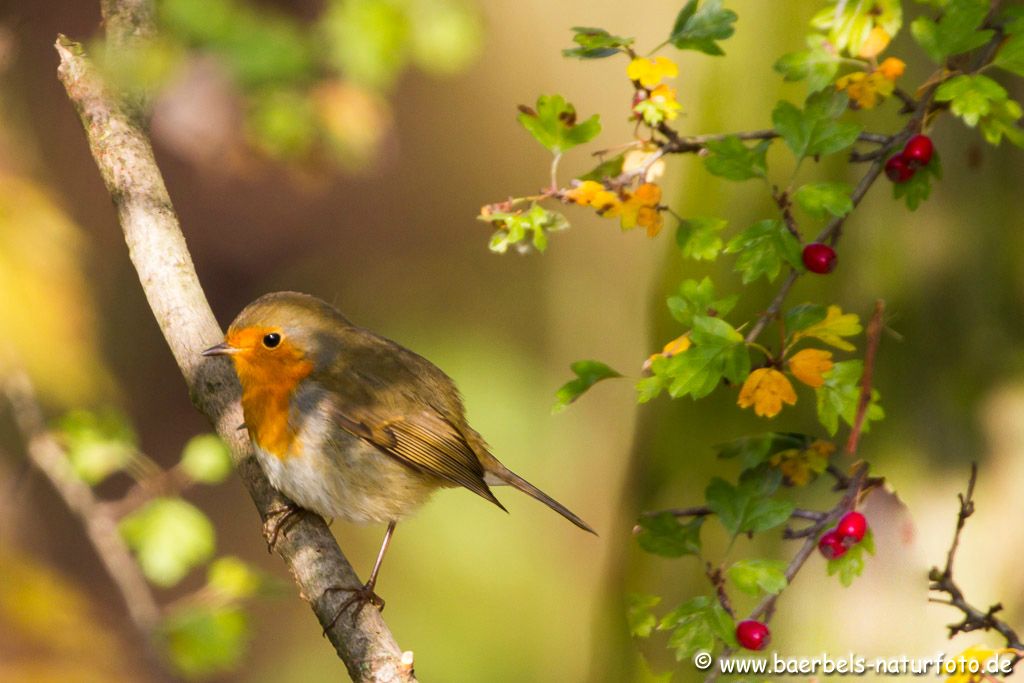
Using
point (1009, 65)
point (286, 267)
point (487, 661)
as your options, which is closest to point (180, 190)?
point (286, 267)

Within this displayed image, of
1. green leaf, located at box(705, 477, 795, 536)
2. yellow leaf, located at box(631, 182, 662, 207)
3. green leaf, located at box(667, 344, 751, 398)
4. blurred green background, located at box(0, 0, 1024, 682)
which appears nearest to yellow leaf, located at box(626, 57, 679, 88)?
yellow leaf, located at box(631, 182, 662, 207)

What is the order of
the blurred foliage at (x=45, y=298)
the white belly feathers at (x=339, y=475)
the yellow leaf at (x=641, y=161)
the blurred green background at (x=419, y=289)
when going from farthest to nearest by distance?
1. the blurred foliage at (x=45, y=298)
2. the blurred green background at (x=419, y=289)
3. the white belly feathers at (x=339, y=475)
4. the yellow leaf at (x=641, y=161)

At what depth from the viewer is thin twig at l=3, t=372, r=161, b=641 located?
8.34 ft

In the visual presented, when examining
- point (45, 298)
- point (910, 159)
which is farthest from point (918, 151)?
point (45, 298)

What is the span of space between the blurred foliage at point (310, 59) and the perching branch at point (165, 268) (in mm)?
52

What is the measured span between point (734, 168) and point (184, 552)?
4.69 feet

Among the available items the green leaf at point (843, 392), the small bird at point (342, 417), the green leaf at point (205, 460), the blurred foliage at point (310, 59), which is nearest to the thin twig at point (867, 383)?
the green leaf at point (843, 392)

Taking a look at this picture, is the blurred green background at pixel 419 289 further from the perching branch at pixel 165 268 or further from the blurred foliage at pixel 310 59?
the perching branch at pixel 165 268

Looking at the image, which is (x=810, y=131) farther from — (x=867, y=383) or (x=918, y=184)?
(x=867, y=383)

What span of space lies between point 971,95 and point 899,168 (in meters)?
0.18

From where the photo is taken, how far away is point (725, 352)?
4.22 feet

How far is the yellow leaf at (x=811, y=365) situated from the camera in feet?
4.31

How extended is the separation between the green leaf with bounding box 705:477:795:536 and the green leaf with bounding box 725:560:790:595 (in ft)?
0.22

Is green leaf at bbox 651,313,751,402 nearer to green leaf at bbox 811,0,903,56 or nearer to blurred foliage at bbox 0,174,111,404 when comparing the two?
green leaf at bbox 811,0,903,56
